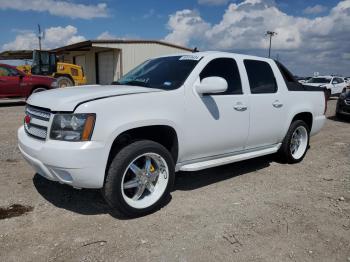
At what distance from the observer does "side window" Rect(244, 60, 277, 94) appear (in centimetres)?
489

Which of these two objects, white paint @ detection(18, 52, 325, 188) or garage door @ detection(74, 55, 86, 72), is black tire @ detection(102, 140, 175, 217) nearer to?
white paint @ detection(18, 52, 325, 188)

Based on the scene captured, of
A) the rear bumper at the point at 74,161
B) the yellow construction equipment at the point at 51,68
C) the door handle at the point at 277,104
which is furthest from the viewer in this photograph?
the yellow construction equipment at the point at 51,68

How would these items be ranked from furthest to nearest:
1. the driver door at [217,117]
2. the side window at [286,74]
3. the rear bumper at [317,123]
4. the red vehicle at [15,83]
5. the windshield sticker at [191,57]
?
the red vehicle at [15,83], the rear bumper at [317,123], the side window at [286,74], the windshield sticker at [191,57], the driver door at [217,117]

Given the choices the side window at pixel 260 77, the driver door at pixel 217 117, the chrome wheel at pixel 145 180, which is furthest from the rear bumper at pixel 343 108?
the chrome wheel at pixel 145 180

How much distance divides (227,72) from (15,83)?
1116 centimetres

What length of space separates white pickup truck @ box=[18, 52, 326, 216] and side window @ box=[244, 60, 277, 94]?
2cm

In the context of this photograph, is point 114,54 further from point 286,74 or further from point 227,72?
point 227,72

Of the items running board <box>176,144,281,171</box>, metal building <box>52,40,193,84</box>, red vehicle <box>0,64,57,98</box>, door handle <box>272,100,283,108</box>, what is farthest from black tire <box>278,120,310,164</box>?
metal building <box>52,40,193,84</box>

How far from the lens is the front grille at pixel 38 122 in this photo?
11.4 feet

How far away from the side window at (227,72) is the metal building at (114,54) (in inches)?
787

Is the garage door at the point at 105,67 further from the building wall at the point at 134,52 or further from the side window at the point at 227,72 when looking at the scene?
the side window at the point at 227,72

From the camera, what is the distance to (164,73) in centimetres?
437

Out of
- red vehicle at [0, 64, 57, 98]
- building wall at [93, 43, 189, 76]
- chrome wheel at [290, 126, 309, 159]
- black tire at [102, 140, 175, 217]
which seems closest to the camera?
black tire at [102, 140, 175, 217]

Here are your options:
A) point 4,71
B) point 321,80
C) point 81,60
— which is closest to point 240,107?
point 4,71
